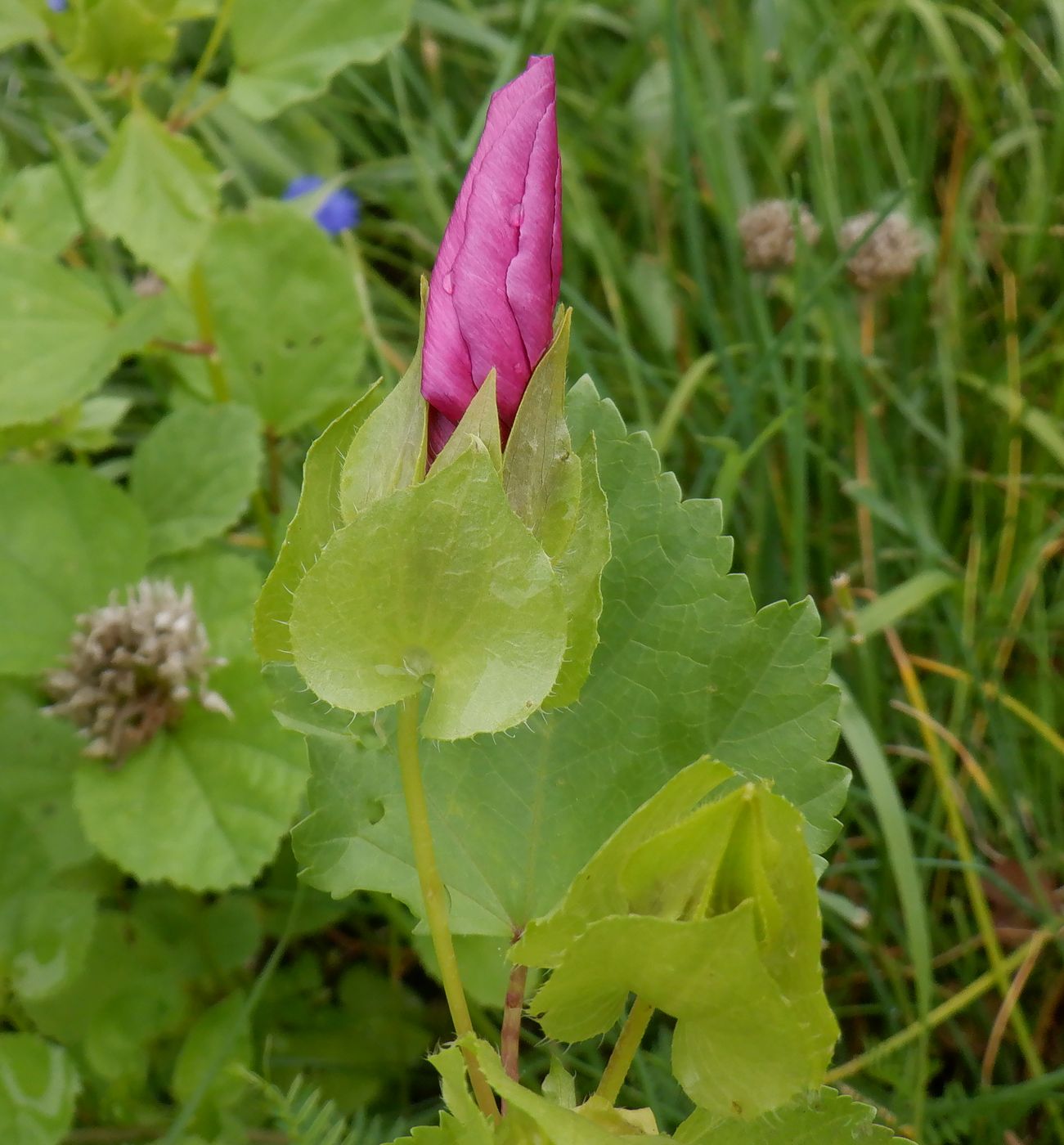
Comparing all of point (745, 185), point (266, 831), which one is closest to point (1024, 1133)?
point (266, 831)

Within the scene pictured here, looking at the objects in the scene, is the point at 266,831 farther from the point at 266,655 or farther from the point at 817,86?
the point at 817,86

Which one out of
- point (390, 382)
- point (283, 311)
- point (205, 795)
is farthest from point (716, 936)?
point (390, 382)

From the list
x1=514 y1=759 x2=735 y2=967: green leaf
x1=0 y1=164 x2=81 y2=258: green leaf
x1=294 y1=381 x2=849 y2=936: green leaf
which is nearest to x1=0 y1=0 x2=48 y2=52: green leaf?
x1=0 y1=164 x2=81 y2=258: green leaf

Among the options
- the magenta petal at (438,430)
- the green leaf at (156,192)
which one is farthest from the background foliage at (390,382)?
the magenta petal at (438,430)

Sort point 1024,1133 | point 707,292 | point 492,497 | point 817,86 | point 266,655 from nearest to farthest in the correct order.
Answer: point 492,497 < point 266,655 < point 1024,1133 < point 707,292 < point 817,86

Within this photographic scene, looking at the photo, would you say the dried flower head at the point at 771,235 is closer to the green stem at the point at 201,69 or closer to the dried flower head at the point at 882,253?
the dried flower head at the point at 882,253
